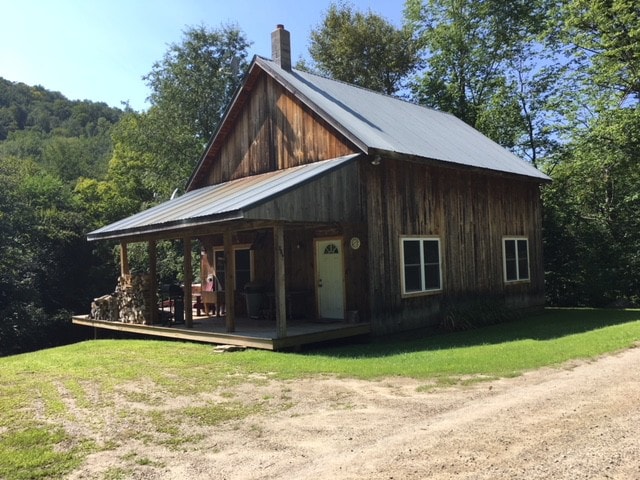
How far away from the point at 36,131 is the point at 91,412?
73.6 metres

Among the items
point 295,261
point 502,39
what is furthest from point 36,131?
point 295,261

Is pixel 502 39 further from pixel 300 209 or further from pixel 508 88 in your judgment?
pixel 300 209

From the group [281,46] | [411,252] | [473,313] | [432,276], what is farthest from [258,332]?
[281,46]

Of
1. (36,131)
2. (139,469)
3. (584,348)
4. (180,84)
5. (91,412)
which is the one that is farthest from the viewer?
(36,131)

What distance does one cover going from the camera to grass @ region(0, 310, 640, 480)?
213 inches

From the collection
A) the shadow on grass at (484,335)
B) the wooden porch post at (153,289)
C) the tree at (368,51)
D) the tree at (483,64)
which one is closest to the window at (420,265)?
the shadow on grass at (484,335)

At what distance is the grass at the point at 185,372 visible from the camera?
5.41 meters

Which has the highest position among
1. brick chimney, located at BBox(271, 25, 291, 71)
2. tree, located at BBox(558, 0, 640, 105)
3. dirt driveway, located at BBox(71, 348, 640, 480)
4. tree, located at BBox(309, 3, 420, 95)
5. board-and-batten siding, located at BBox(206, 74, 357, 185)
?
tree, located at BBox(309, 3, 420, 95)

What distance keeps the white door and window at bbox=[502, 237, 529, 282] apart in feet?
19.4

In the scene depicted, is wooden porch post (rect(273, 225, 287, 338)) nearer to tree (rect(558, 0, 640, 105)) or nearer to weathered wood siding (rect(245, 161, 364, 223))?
weathered wood siding (rect(245, 161, 364, 223))

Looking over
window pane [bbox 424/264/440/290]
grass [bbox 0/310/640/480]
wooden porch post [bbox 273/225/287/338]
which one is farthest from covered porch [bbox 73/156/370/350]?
window pane [bbox 424/264/440/290]

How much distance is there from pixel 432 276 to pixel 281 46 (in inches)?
291

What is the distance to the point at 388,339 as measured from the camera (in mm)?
12344

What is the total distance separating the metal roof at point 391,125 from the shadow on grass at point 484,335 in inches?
161
